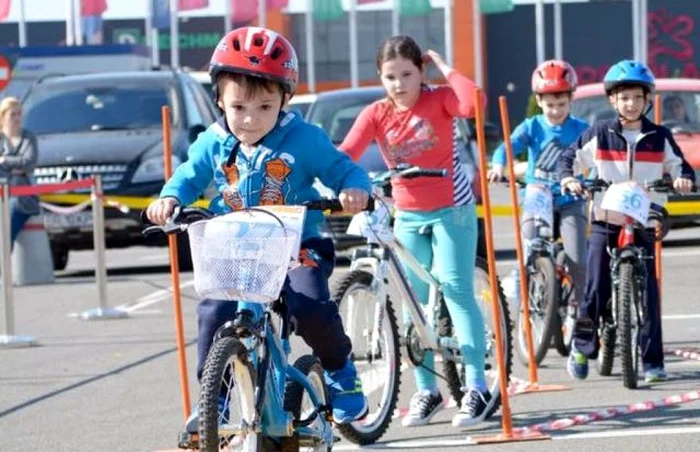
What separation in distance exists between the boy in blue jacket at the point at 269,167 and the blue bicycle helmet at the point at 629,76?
3599mm

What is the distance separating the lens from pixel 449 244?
31.9ft

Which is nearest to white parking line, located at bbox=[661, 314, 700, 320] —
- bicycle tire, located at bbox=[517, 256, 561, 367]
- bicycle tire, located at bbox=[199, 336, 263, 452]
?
bicycle tire, located at bbox=[517, 256, 561, 367]

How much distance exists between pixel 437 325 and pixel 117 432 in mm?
1638

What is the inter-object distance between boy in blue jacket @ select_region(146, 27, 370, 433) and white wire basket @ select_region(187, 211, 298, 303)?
0.46m

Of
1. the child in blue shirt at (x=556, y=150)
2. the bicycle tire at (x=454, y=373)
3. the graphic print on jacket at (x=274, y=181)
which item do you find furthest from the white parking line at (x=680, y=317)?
the graphic print on jacket at (x=274, y=181)

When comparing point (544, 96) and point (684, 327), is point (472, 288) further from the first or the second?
point (684, 327)

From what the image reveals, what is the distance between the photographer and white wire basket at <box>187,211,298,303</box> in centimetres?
659

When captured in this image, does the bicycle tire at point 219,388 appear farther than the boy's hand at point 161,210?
Answer: No

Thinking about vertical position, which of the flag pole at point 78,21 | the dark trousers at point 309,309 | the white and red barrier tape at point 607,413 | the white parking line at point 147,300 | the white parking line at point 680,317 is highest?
the flag pole at point 78,21

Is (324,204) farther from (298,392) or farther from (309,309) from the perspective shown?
(298,392)

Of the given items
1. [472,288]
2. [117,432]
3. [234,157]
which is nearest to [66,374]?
[117,432]

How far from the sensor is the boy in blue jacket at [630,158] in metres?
10.8

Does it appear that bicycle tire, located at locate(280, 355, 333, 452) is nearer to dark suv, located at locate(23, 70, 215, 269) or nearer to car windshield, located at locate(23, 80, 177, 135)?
dark suv, located at locate(23, 70, 215, 269)

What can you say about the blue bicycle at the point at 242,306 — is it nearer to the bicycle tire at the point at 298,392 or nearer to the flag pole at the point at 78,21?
the bicycle tire at the point at 298,392
